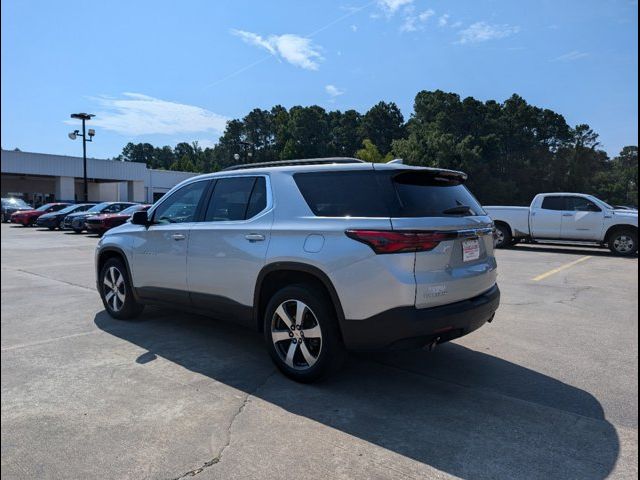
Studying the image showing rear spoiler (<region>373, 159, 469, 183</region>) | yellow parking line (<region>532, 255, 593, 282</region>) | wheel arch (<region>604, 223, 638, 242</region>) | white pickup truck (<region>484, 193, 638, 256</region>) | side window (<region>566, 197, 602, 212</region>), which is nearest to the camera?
rear spoiler (<region>373, 159, 469, 183</region>)

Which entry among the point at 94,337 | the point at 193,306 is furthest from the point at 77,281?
the point at 193,306

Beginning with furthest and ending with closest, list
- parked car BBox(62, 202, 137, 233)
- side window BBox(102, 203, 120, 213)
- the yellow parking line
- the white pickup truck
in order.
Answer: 1. side window BBox(102, 203, 120, 213)
2. parked car BBox(62, 202, 137, 233)
3. the white pickup truck
4. the yellow parking line

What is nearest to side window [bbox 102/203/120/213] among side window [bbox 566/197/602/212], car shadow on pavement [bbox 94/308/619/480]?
side window [bbox 566/197/602/212]

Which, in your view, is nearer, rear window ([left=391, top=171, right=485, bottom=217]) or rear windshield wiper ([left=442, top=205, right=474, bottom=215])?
rear window ([left=391, top=171, right=485, bottom=217])

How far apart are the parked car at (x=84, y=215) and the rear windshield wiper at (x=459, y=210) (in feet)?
72.2

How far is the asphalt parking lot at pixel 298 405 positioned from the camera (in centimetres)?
276

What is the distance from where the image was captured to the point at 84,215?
23266 millimetres

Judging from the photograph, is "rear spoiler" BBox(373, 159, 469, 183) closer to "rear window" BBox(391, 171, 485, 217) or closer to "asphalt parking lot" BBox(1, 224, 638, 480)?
"rear window" BBox(391, 171, 485, 217)

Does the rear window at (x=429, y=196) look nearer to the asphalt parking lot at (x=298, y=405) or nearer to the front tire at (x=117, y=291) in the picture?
the asphalt parking lot at (x=298, y=405)

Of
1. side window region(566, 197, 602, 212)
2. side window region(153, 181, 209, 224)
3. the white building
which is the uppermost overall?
the white building

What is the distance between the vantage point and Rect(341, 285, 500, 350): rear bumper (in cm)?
344

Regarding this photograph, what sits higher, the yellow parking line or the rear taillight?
the rear taillight

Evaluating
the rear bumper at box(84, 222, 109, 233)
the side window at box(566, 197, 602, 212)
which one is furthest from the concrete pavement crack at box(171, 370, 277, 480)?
the rear bumper at box(84, 222, 109, 233)

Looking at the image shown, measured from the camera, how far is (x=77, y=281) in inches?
347
